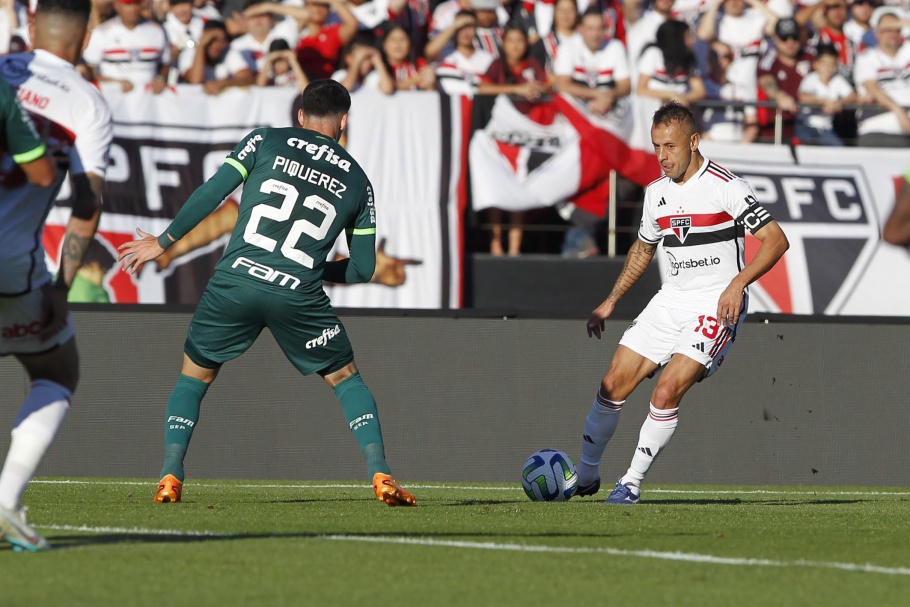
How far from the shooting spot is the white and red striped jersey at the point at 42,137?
5.33 metres

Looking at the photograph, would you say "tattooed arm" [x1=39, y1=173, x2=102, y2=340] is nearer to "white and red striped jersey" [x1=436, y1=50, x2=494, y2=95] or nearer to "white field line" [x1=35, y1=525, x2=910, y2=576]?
"white field line" [x1=35, y1=525, x2=910, y2=576]

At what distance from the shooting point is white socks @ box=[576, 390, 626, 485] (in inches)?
358

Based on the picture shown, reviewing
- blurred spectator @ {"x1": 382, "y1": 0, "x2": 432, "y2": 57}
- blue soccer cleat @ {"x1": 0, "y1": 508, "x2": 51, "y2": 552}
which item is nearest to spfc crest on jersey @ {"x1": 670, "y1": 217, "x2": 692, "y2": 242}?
blue soccer cleat @ {"x1": 0, "y1": 508, "x2": 51, "y2": 552}

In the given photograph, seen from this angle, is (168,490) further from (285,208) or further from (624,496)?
(624,496)

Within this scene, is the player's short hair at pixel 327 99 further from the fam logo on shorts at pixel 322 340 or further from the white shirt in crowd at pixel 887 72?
the white shirt in crowd at pixel 887 72

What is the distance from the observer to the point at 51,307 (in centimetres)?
539

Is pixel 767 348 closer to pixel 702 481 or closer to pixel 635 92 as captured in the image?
pixel 702 481

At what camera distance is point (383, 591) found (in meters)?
4.82

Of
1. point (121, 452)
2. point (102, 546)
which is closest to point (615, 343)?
point (121, 452)

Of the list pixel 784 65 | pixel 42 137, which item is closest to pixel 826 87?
pixel 784 65

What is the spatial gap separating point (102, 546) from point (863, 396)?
317 inches

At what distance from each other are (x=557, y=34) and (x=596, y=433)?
6.87m

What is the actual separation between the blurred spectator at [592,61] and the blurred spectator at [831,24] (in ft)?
9.28

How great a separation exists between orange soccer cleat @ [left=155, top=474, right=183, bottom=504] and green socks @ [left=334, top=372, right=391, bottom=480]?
3.28ft
